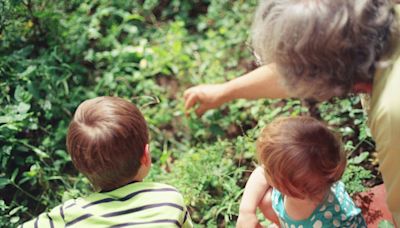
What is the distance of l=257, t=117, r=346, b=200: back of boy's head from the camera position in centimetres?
169

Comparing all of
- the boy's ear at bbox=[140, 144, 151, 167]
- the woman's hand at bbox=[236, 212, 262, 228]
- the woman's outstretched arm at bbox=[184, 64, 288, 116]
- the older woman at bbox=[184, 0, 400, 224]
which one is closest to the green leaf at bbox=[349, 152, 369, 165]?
the woman's outstretched arm at bbox=[184, 64, 288, 116]

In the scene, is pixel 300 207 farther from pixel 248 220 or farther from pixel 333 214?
pixel 248 220

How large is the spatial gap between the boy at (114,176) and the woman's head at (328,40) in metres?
0.51

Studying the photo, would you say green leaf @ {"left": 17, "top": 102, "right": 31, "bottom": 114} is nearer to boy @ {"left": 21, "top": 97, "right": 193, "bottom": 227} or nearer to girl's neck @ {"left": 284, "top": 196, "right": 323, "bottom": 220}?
boy @ {"left": 21, "top": 97, "right": 193, "bottom": 227}

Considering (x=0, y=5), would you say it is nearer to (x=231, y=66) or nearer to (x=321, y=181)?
(x=231, y=66)

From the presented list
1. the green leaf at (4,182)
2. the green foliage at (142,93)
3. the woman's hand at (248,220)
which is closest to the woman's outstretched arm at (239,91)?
the green foliage at (142,93)

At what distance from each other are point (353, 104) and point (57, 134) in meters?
1.41

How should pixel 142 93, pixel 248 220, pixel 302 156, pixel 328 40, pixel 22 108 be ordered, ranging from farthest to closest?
pixel 142 93 < pixel 22 108 < pixel 248 220 < pixel 302 156 < pixel 328 40

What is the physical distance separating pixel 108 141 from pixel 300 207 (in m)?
0.65

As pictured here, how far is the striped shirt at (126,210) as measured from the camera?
171 cm

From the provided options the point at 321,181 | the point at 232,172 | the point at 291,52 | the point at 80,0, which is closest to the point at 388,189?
Answer: the point at 321,181

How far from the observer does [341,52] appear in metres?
1.51

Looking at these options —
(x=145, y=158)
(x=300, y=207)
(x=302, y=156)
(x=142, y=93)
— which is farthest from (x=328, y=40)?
(x=142, y=93)

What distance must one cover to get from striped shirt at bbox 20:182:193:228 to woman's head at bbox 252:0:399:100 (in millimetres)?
529
